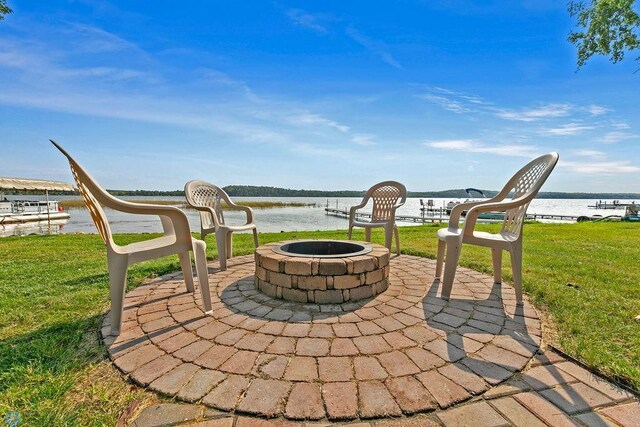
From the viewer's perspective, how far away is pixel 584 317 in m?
2.18

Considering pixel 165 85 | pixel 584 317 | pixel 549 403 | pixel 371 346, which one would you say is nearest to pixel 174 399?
pixel 371 346

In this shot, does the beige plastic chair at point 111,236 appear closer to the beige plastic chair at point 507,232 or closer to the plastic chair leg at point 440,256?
the beige plastic chair at point 507,232

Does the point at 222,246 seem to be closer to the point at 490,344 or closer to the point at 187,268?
Answer: the point at 187,268

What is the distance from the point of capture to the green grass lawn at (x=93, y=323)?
52.6 inches

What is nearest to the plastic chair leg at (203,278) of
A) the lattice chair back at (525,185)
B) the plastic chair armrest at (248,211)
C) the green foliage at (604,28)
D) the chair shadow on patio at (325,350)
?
the chair shadow on patio at (325,350)

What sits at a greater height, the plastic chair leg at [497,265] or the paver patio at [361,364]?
the plastic chair leg at [497,265]

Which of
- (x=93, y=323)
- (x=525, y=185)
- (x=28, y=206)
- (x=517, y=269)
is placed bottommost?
(x=28, y=206)

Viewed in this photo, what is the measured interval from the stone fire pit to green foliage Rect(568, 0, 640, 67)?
262 inches

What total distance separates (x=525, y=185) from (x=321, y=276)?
7.65ft

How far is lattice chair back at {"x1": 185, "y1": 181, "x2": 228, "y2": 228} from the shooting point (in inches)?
154

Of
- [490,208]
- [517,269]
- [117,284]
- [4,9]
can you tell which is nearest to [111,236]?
[117,284]

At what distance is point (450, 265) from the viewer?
→ 262cm

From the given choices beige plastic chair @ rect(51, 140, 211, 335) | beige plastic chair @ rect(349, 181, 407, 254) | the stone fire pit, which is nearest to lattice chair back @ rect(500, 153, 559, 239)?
the stone fire pit

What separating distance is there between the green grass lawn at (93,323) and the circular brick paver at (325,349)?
0.16 meters
